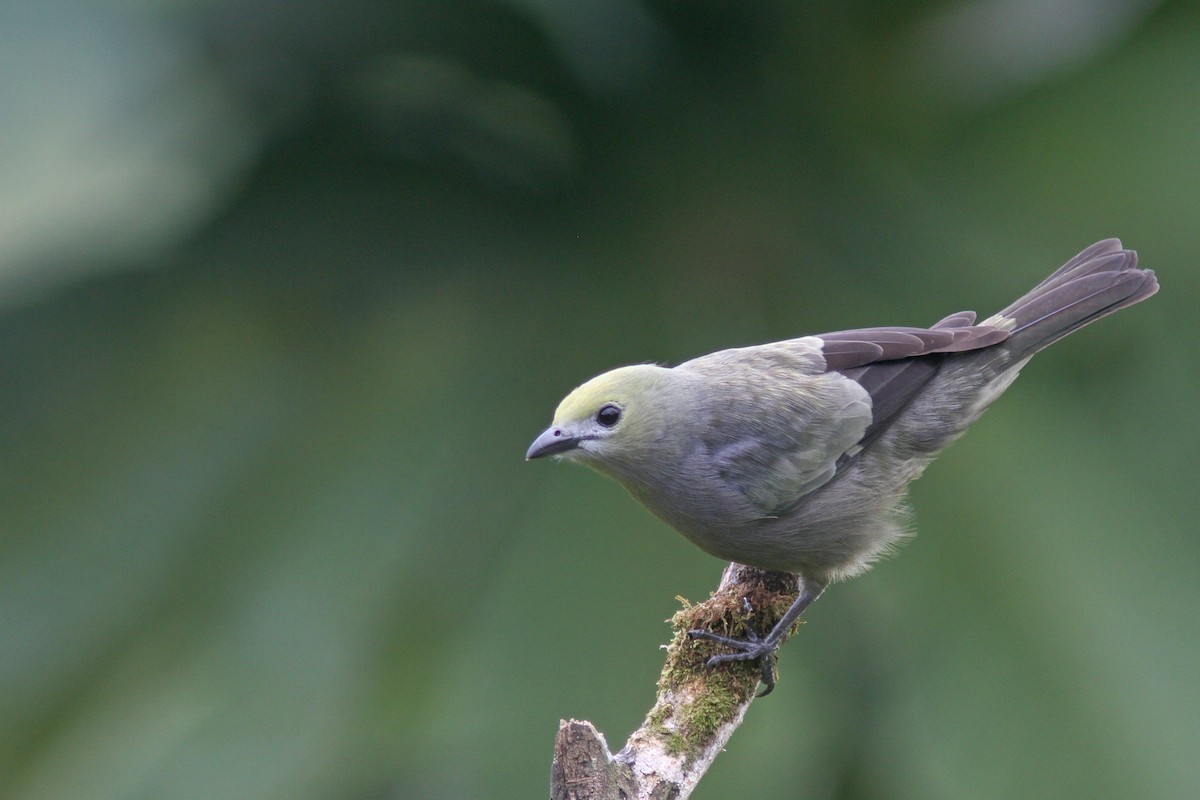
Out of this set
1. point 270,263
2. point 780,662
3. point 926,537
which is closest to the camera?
point 780,662

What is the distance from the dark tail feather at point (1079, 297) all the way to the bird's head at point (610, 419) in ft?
3.95

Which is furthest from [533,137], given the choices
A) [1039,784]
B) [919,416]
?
[1039,784]

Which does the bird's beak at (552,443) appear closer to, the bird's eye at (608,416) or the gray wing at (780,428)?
the bird's eye at (608,416)

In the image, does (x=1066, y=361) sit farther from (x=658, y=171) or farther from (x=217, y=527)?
(x=217, y=527)

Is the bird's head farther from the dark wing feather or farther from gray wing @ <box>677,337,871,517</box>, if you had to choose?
the dark wing feather

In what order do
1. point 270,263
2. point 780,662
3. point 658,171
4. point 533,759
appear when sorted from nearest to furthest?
1. point 533,759
2. point 780,662
3. point 270,263
4. point 658,171

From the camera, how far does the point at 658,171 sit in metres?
3.92

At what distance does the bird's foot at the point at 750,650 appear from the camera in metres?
3.03

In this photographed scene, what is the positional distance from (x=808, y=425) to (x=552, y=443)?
80 centimetres

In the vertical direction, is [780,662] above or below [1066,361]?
below

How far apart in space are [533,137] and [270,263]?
0.97m

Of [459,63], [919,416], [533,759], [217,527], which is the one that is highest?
[459,63]

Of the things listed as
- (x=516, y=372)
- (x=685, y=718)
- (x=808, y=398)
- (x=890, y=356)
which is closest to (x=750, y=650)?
(x=685, y=718)

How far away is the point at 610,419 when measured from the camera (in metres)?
3.02
